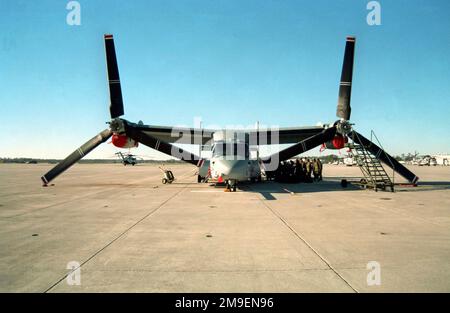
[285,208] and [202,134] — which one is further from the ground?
[202,134]

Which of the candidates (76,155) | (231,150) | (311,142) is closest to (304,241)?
(231,150)

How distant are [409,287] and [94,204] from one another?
34.9 ft

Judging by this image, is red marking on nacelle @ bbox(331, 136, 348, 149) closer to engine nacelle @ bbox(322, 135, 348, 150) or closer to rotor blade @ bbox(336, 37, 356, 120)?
engine nacelle @ bbox(322, 135, 348, 150)

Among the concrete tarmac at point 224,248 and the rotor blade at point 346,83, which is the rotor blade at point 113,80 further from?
the rotor blade at point 346,83

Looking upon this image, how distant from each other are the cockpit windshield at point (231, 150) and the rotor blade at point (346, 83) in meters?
6.57

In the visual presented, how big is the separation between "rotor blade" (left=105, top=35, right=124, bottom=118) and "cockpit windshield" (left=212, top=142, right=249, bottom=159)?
255 inches

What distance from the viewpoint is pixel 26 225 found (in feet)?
25.4

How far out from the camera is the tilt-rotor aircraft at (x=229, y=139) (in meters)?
15.4

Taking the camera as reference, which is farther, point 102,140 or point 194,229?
point 102,140

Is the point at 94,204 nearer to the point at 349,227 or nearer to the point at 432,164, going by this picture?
the point at 349,227

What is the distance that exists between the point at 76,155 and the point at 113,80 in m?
5.27
